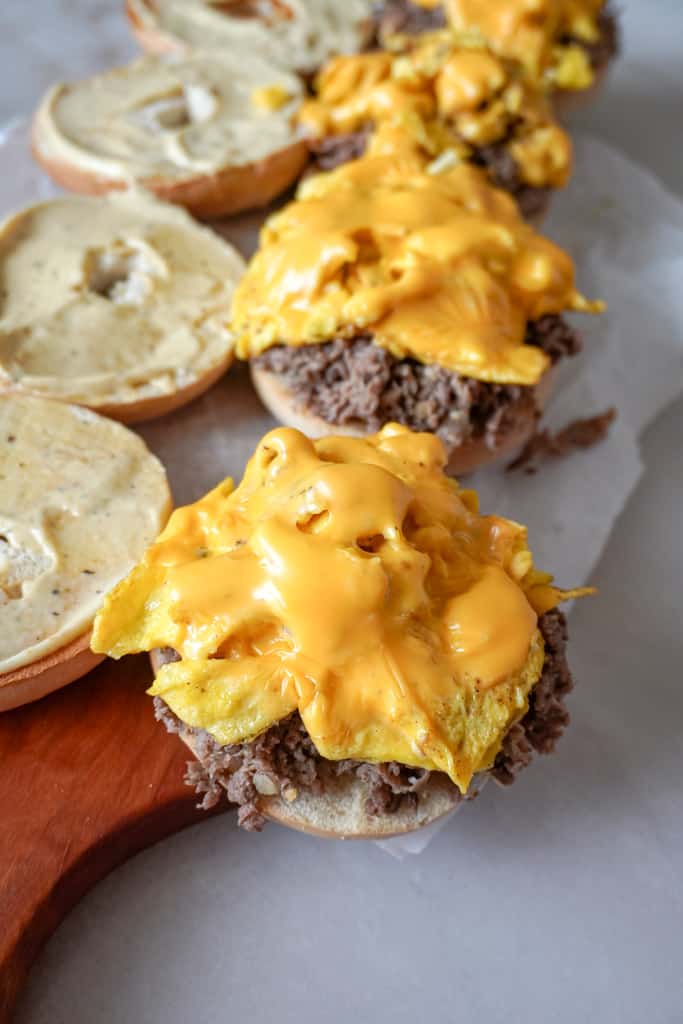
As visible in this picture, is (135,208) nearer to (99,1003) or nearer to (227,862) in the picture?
(227,862)

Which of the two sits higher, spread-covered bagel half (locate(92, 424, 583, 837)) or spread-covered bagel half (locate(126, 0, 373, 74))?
spread-covered bagel half (locate(126, 0, 373, 74))

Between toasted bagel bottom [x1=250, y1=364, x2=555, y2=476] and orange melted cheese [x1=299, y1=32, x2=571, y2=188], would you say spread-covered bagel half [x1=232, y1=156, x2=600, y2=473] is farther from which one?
orange melted cheese [x1=299, y1=32, x2=571, y2=188]

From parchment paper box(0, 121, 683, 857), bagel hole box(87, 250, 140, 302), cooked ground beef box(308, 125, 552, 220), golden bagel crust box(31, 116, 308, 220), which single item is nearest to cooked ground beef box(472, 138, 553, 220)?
cooked ground beef box(308, 125, 552, 220)

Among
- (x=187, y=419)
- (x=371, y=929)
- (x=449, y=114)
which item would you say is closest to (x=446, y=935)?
(x=371, y=929)

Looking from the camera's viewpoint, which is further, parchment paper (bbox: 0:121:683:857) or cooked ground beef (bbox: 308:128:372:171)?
Answer: cooked ground beef (bbox: 308:128:372:171)

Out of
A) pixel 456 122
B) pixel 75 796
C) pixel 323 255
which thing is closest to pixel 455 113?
pixel 456 122

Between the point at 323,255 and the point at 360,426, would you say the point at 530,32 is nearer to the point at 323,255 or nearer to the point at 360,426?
the point at 323,255

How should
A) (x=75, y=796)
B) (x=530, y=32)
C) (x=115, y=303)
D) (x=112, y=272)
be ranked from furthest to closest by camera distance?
(x=530, y=32), (x=112, y=272), (x=115, y=303), (x=75, y=796)
